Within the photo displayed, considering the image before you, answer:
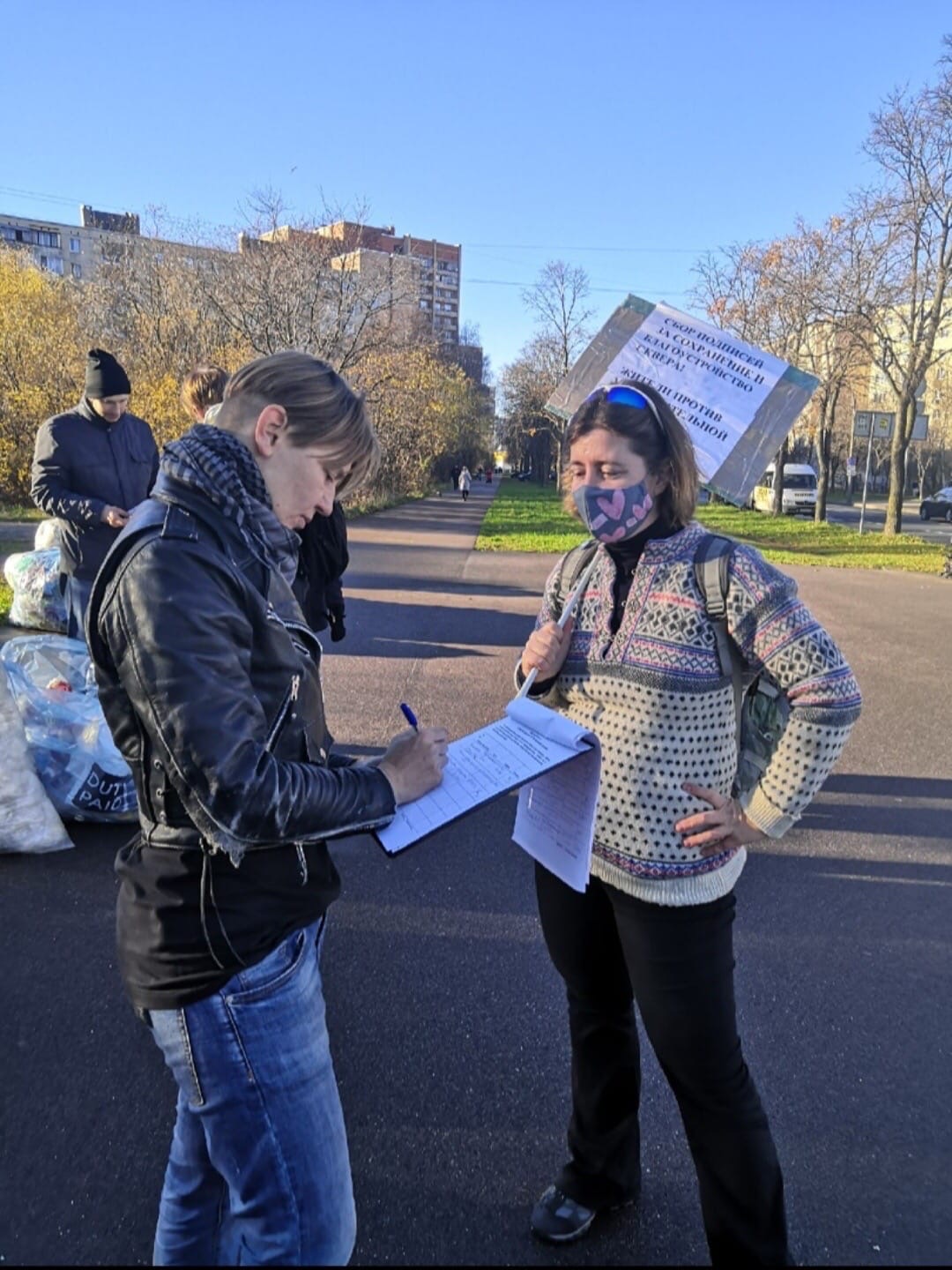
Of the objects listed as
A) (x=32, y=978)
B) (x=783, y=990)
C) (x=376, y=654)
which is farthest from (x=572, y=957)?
(x=376, y=654)

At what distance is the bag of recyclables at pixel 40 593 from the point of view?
7.37 m

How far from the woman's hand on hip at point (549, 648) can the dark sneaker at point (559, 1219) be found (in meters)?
1.34

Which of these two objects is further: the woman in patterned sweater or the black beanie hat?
the black beanie hat

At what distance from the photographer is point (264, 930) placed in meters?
1.41

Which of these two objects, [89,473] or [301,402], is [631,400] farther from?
[89,473]

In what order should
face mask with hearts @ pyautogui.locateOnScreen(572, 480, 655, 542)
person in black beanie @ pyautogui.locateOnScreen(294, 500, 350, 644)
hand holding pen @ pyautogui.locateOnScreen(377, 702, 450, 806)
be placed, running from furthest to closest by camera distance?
person in black beanie @ pyautogui.locateOnScreen(294, 500, 350, 644) < face mask with hearts @ pyautogui.locateOnScreen(572, 480, 655, 542) < hand holding pen @ pyautogui.locateOnScreen(377, 702, 450, 806)

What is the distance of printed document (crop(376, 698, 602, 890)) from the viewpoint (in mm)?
1509

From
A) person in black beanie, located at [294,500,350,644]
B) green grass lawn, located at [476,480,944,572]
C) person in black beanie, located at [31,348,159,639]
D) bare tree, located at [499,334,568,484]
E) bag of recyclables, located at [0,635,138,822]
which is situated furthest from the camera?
bare tree, located at [499,334,568,484]

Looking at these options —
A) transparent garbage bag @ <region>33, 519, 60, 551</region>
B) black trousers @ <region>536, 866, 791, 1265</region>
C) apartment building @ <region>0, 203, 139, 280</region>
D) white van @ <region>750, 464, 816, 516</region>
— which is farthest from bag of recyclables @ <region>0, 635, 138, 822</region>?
apartment building @ <region>0, 203, 139, 280</region>

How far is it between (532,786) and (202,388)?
3.06 metres

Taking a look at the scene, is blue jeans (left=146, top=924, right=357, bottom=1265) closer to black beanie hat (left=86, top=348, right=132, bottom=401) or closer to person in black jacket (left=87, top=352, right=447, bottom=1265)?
person in black jacket (left=87, top=352, right=447, bottom=1265)

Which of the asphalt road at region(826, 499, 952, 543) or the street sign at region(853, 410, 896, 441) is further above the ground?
the street sign at region(853, 410, 896, 441)

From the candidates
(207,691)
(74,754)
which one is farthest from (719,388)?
(74,754)

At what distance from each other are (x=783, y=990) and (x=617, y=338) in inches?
96.7
